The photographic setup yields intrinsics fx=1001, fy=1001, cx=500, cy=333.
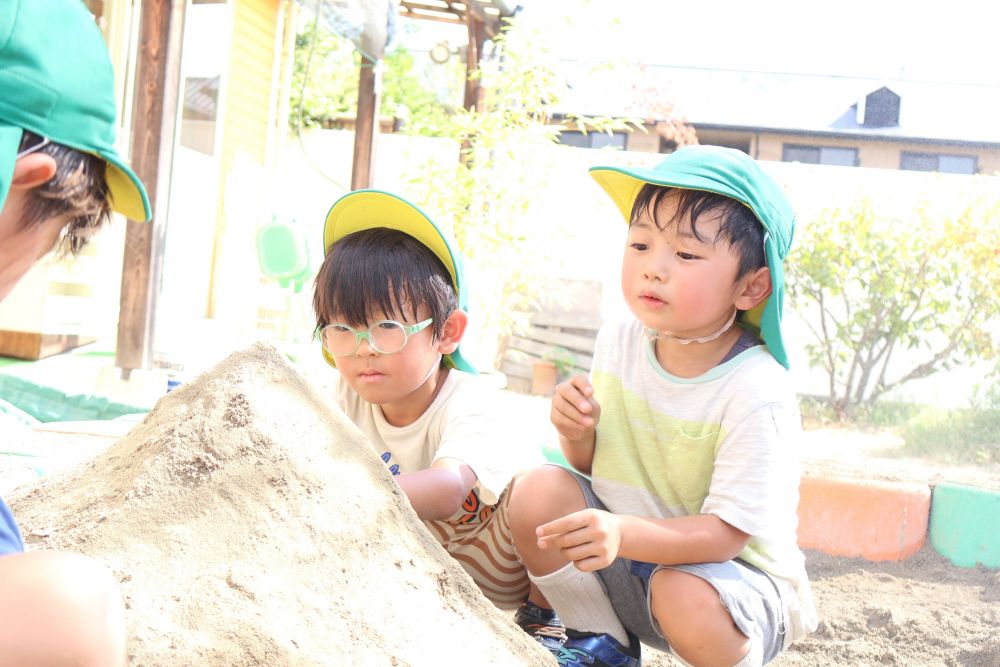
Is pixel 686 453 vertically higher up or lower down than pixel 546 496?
higher up

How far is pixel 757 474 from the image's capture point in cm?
182

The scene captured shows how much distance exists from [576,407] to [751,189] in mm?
546

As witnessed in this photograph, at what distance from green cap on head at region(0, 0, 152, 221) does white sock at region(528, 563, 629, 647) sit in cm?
122

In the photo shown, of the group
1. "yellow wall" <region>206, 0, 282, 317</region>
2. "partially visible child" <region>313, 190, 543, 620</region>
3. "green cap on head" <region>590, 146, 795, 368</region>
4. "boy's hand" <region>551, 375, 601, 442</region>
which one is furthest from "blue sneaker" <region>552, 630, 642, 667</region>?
"yellow wall" <region>206, 0, 282, 317</region>

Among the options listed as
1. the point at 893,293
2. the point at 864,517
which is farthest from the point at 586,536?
the point at 893,293

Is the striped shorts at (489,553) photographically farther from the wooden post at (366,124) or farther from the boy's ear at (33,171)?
the wooden post at (366,124)

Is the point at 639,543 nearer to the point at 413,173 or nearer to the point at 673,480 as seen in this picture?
the point at 673,480

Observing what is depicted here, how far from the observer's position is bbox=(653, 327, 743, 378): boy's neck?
2.01m

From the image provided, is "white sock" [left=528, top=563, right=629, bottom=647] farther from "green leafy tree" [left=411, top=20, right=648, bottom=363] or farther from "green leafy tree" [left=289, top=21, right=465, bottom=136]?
"green leafy tree" [left=289, top=21, right=465, bottom=136]

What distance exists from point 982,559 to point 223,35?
7.38 m

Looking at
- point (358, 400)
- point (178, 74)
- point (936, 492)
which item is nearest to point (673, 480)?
point (358, 400)

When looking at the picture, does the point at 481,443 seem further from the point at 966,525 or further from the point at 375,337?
the point at 966,525

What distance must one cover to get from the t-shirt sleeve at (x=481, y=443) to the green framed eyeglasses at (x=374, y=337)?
0.19 metres

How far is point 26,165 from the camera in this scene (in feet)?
3.59
